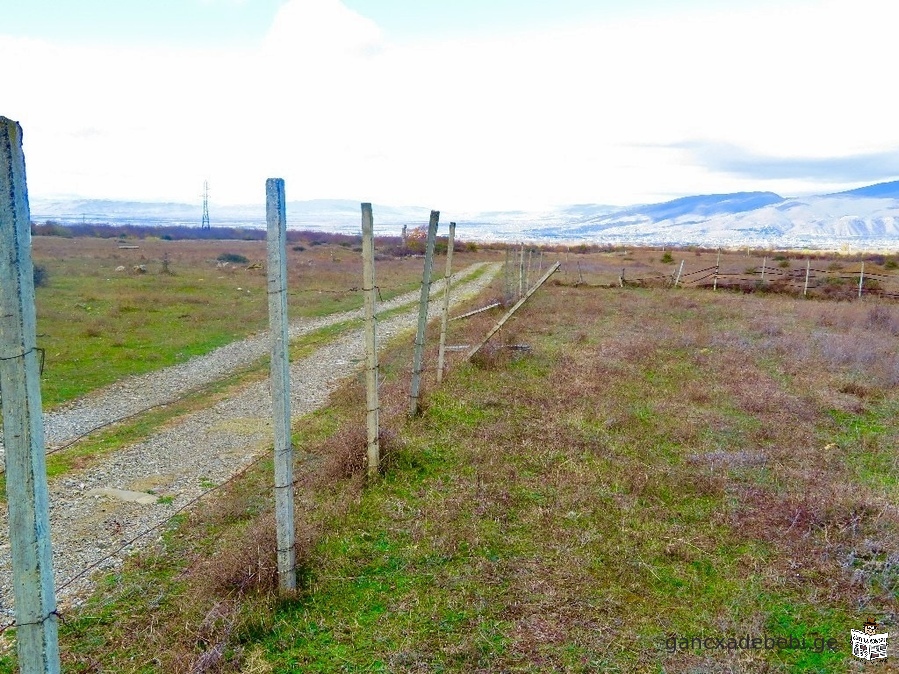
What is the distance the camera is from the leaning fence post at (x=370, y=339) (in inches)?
248

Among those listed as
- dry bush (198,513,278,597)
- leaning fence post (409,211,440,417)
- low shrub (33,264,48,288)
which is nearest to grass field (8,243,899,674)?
dry bush (198,513,278,597)

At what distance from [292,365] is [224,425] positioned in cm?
417

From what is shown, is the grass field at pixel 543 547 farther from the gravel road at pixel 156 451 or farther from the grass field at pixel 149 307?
the grass field at pixel 149 307

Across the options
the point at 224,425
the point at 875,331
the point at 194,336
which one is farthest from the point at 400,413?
the point at 875,331

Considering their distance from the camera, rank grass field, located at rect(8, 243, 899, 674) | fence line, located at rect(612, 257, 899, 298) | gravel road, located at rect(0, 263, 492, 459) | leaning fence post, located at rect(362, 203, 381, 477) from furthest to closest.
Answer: fence line, located at rect(612, 257, 899, 298) < gravel road, located at rect(0, 263, 492, 459) < leaning fence post, located at rect(362, 203, 381, 477) < grass field, located at rect(8, 243, 899, 674)

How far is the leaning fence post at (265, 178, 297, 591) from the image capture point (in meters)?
4.36

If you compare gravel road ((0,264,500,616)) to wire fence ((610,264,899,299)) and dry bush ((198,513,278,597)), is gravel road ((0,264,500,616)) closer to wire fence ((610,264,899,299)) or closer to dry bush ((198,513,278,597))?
dry bush ((198,513,278,597))

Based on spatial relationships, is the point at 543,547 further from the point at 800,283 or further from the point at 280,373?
the point at 800,283

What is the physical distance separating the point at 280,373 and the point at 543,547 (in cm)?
280

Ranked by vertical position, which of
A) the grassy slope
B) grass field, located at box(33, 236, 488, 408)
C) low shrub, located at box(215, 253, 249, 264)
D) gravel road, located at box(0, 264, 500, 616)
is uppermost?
low shrub, located at box(215, 253, 249, 264)

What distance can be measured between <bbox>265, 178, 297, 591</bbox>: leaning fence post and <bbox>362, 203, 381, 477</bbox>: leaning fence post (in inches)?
63.3

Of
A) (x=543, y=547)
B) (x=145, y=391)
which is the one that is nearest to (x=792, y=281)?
(x=145, y=391)

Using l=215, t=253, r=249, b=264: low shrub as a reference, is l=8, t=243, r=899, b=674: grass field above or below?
below

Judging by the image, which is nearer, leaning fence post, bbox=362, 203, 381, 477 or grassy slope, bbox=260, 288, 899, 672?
grassy slope, bbox=260, 288, 899, 672
